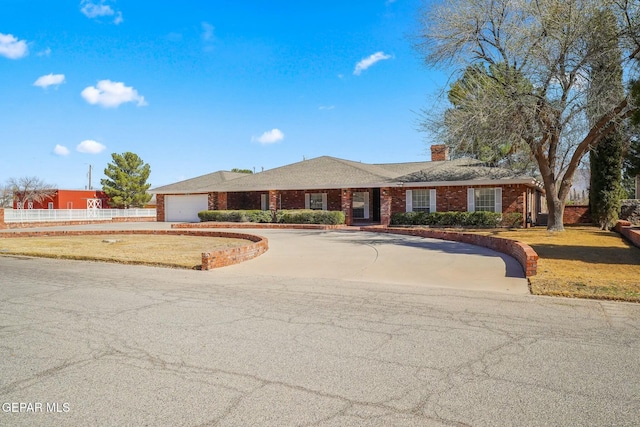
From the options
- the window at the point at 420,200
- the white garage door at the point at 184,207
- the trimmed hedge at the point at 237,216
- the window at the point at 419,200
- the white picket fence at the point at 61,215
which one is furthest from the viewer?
the white garage door at the point at 184,207

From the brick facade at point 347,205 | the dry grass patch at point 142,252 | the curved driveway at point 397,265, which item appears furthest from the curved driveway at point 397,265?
the brick facade at point 347,205

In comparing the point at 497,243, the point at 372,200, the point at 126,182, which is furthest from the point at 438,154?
the point at 126,182

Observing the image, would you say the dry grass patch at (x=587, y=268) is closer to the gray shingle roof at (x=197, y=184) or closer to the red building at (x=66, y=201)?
the gray shingle roof at (x=197, y=184)

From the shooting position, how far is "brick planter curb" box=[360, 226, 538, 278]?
912 cm

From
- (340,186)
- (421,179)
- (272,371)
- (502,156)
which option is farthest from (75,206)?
(272,371)

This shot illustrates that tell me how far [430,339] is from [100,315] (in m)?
4.53

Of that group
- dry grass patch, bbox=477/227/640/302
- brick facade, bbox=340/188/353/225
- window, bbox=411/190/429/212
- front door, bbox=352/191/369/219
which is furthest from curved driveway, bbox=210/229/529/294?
front door, bbox=352/191/369/219

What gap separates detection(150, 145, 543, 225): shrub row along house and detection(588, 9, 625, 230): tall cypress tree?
3536 mm

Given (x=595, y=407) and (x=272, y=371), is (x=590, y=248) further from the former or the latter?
(x=272, y=371)

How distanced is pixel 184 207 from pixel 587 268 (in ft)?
97.8

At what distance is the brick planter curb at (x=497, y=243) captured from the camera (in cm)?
912

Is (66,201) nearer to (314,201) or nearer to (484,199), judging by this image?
(314,201)
